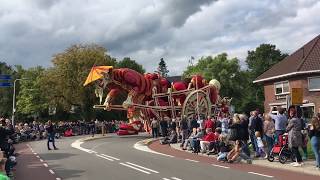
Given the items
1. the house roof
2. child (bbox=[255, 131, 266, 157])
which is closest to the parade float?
the house roof

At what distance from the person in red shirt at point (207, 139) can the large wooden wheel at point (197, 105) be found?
1444cm

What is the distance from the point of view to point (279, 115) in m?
18.9

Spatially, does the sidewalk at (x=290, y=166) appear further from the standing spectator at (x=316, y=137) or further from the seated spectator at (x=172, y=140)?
the seated spectator at (x=172, y=140)

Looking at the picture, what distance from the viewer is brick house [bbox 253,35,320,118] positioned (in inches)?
1720

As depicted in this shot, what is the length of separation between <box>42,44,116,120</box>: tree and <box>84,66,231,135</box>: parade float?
22.5m

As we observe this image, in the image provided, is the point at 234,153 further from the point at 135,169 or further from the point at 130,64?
the point at 130,64

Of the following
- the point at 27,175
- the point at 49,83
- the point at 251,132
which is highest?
the point at 49,83

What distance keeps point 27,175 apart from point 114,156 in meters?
6.36

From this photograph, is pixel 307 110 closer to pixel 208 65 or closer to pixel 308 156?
pixel 308 156

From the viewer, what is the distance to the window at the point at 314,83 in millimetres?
43653

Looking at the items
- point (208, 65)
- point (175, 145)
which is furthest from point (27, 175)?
point (208, 65)

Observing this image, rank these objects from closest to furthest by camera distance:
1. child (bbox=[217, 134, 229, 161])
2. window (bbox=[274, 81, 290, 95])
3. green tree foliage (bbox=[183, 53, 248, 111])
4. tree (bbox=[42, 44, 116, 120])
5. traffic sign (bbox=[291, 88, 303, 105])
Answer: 1. traffic sign (bbox=[291, 88, 303, 105])
2. child (bbox=[217, 134, 229, 161])
3. window (bbox=[274, 81, 290, 95])
4. tree (bbox=[42, 44, 116, 120])
5. green tree foliage (bbox=[183, 53, 248, 111])

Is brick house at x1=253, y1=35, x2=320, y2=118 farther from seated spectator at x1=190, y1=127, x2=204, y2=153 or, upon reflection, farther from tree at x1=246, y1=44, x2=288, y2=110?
tree at x1=246, y1=44, x2=288, y2=110

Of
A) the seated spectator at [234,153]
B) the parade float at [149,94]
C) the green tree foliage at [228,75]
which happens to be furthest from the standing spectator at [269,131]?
the green tree foliage at [228,75]
